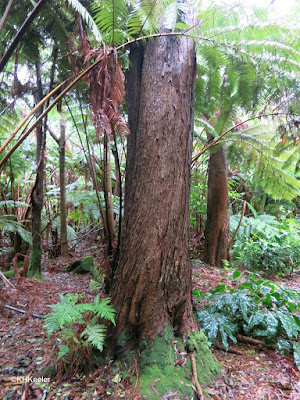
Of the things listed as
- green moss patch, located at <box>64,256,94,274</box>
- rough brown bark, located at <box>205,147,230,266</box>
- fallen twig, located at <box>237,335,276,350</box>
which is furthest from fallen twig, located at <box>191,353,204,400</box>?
rough brown bark, located at <box>205,147,230,266</box>

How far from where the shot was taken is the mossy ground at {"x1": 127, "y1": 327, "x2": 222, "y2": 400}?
1.44 meters

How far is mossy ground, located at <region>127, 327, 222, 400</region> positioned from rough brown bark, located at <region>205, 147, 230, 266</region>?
244cm

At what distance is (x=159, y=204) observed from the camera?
1684 millimetres

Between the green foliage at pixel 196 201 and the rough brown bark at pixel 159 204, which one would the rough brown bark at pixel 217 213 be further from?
the rough brown bark at pixel 159 204

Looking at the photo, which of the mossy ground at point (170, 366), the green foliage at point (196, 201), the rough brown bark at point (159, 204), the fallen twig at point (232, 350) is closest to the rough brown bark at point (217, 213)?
the green foliage at point (196, 201)

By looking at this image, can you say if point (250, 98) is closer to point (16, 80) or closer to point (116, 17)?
point (116, 17)

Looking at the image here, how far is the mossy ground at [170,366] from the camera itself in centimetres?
144

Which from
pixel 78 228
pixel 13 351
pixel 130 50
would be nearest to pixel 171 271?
pixel 13 351

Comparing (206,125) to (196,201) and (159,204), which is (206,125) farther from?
(159,204)

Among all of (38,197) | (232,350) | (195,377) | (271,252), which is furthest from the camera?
(271,252)

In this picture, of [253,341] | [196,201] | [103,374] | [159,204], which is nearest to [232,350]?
[253,341]

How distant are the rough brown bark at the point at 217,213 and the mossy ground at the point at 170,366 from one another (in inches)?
95.9

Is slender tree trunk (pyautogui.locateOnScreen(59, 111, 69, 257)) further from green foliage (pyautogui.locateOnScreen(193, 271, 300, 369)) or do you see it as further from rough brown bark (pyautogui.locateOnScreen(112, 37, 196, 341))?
green foliage (pyautogui.locateOnScreen(193, 271, 300, 369))

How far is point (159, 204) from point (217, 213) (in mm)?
2557
